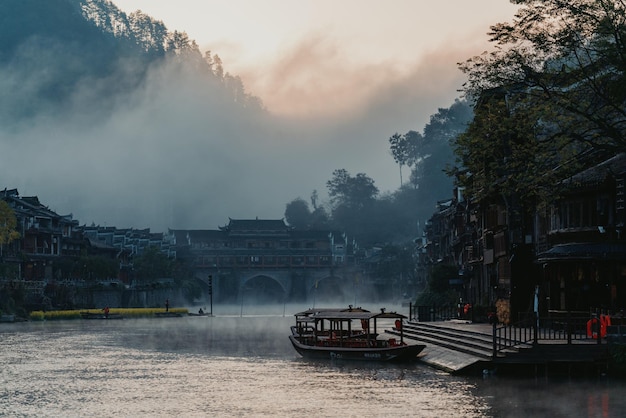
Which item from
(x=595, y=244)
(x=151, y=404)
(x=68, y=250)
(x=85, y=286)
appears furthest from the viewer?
(x=68, y=250)

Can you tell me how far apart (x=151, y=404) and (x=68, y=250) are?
381 feet

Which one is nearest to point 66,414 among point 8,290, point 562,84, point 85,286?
point 562,84

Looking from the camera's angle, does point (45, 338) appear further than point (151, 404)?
Yes

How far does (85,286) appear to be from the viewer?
456ft

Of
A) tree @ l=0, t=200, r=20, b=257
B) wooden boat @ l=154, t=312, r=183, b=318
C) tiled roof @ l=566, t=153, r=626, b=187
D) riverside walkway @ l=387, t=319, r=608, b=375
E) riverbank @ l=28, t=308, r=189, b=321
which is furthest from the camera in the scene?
wooden boat @ l=154, t=312, r=183, b=318

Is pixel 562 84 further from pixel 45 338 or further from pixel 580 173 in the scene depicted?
pixel 45 338

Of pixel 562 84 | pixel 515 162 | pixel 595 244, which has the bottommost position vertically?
pixel 595 244

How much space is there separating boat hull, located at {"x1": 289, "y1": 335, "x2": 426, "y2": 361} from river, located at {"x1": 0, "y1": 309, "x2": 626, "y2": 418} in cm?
62

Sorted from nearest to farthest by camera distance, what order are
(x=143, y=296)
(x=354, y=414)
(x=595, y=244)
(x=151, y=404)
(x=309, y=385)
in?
(x=354, y=414) → (x=151, y=404) → (x=309, y=385) → (x=595, y=244) → (x=143, y=296)

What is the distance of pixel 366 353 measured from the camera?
2018 inches

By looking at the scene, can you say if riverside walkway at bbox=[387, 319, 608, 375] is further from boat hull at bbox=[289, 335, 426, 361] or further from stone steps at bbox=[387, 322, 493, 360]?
boat hull at bbox=[289, 335, 426, 361]

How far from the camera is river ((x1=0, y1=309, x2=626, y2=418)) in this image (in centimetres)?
3431

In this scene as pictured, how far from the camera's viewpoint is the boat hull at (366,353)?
164 feet

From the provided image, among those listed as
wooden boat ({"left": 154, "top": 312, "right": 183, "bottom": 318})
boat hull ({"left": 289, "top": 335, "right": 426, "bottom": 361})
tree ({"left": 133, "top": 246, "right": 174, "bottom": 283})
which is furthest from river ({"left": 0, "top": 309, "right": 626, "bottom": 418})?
tree ({"left": 133, "top": 246, "right": 174, "bottom": 283})
